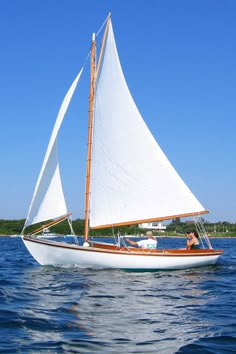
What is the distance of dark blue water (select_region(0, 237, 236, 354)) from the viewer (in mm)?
9414

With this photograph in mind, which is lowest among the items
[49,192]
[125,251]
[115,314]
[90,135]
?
[115,314]

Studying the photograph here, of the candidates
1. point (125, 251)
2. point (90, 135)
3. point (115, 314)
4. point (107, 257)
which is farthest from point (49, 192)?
point (115, 314)

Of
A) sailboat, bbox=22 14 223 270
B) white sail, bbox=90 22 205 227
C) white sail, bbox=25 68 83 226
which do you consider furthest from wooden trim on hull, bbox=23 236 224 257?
white sail, bbox=90 22 205 227

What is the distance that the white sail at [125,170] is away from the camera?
83.9ft

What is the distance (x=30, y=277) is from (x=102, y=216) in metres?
5.93

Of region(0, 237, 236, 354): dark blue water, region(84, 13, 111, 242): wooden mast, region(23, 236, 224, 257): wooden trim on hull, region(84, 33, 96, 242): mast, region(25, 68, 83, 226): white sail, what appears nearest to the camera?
region(0, 237, 236, 354): dark blue water

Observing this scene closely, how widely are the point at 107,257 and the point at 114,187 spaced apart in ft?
13.0

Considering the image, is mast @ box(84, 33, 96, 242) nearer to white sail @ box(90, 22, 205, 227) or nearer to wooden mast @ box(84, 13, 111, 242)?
wooden mast @ box(84, 13, 111, 242)

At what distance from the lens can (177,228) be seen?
615ft

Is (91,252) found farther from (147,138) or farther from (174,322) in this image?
(174,322)

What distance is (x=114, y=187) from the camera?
25.7 metres

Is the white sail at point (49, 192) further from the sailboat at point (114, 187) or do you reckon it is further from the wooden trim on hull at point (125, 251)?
the wooden trim on hull at point (125, 251)

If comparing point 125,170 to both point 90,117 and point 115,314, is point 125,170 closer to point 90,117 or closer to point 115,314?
point 90,117

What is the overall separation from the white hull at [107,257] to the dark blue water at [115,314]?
2293 mm
